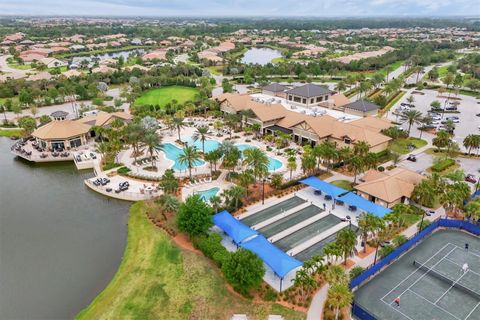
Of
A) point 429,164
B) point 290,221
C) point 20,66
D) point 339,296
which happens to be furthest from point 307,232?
point 20,66

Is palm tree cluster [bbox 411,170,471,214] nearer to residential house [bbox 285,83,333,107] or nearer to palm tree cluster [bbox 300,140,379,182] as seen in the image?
palm tree cluster [bbox 300,140,379,182]

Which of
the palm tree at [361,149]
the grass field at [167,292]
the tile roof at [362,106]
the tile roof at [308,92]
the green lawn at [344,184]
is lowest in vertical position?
the grass field at [167,292]

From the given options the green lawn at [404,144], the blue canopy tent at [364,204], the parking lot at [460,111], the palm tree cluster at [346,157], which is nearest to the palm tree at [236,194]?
the palm tree cluster at [346,157]

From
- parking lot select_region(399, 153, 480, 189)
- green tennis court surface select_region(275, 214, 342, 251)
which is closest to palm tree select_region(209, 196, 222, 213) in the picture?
green tennis court surface select_region(275, 214, 342, 251)

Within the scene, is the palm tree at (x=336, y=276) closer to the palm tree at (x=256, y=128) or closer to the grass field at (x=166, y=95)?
the palm tree at (x=256, y=128)

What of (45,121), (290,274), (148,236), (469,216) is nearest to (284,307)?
(290,274)

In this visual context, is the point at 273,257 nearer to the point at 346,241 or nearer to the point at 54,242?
the point at 346,241
